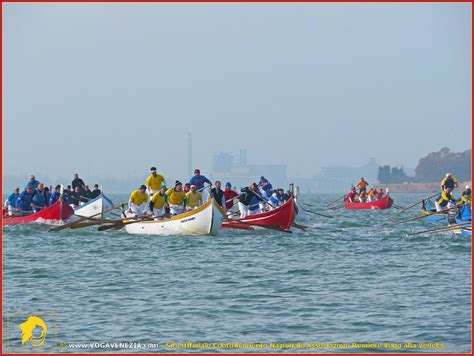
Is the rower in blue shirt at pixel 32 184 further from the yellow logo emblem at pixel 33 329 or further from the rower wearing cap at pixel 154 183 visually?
the yellow logo emblem at pixel 33 329

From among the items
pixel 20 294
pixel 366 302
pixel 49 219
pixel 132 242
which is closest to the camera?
pixel 366 302

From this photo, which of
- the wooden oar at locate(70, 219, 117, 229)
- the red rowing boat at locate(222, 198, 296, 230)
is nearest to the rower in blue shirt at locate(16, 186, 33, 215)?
the wooden oar at locate(70, 219, 117, 229)

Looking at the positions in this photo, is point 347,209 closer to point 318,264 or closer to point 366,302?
point 318,264

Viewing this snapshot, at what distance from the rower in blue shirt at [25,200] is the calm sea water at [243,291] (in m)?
8.26

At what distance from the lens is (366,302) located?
19.4 meters

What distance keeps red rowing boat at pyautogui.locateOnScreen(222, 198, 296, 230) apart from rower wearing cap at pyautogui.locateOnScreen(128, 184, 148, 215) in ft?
10.7

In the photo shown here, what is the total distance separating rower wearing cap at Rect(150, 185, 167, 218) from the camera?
1361 inches

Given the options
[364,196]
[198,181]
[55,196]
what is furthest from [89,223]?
[364,196]

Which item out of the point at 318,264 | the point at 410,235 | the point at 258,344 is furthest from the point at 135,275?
the point at 410,235

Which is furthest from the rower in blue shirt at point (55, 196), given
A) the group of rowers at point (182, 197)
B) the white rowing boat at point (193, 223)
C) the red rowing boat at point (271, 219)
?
the red rowing boat at point (271, 219)

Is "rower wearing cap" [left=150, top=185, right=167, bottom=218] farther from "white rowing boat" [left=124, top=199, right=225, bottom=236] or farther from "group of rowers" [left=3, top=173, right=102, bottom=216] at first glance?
"group of rowers" [left=3, top=173, right=102, bottom=216]

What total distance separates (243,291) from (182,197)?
44.7 ft

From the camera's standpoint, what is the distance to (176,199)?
34.3 m

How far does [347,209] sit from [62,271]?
48.5 metres
